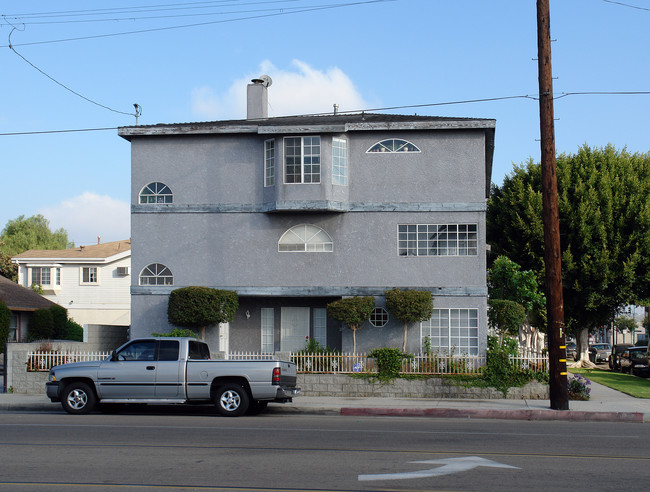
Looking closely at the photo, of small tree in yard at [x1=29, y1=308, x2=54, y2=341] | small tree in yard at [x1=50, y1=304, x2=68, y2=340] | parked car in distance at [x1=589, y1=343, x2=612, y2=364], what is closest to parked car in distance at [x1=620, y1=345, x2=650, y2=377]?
parked car in distance at [x1=589, y1=343, x2=612, y2=364]

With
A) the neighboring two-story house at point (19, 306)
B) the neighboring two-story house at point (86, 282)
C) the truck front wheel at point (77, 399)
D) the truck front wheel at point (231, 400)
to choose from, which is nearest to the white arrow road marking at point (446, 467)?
the truck front wheel at point (231, 400)

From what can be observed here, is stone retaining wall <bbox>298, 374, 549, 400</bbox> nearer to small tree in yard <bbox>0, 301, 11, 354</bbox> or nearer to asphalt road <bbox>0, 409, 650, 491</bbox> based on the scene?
asphalt road <bbox>0, 409, 650, 491</bbox>

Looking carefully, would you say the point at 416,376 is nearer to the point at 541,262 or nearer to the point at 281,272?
the point at 281,272

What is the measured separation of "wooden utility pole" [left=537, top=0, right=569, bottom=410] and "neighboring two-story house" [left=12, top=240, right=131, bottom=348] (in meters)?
31.2

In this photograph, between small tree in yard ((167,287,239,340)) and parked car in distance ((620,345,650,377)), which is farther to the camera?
parked car in distance ((620,345,650,377))

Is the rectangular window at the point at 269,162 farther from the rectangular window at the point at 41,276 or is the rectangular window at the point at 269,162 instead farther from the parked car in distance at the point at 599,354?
the parked car in distance at the point at 599,354

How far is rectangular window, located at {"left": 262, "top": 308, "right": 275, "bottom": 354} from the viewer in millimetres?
24947

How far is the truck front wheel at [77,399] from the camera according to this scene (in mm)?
17203

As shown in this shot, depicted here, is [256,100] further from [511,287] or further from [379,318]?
[511,287]

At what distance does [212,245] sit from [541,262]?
17985mm

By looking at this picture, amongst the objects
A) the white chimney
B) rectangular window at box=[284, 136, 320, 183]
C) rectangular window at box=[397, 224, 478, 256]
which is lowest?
rectangular window at box=[397, 224, 478, 256]

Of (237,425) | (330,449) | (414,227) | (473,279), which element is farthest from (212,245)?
(330,449)

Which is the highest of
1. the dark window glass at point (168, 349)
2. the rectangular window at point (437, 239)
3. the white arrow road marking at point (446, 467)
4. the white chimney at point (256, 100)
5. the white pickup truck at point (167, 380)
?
Answer: the white chimney at point (256, 100)

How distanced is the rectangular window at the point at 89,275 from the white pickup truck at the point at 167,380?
28703mm
